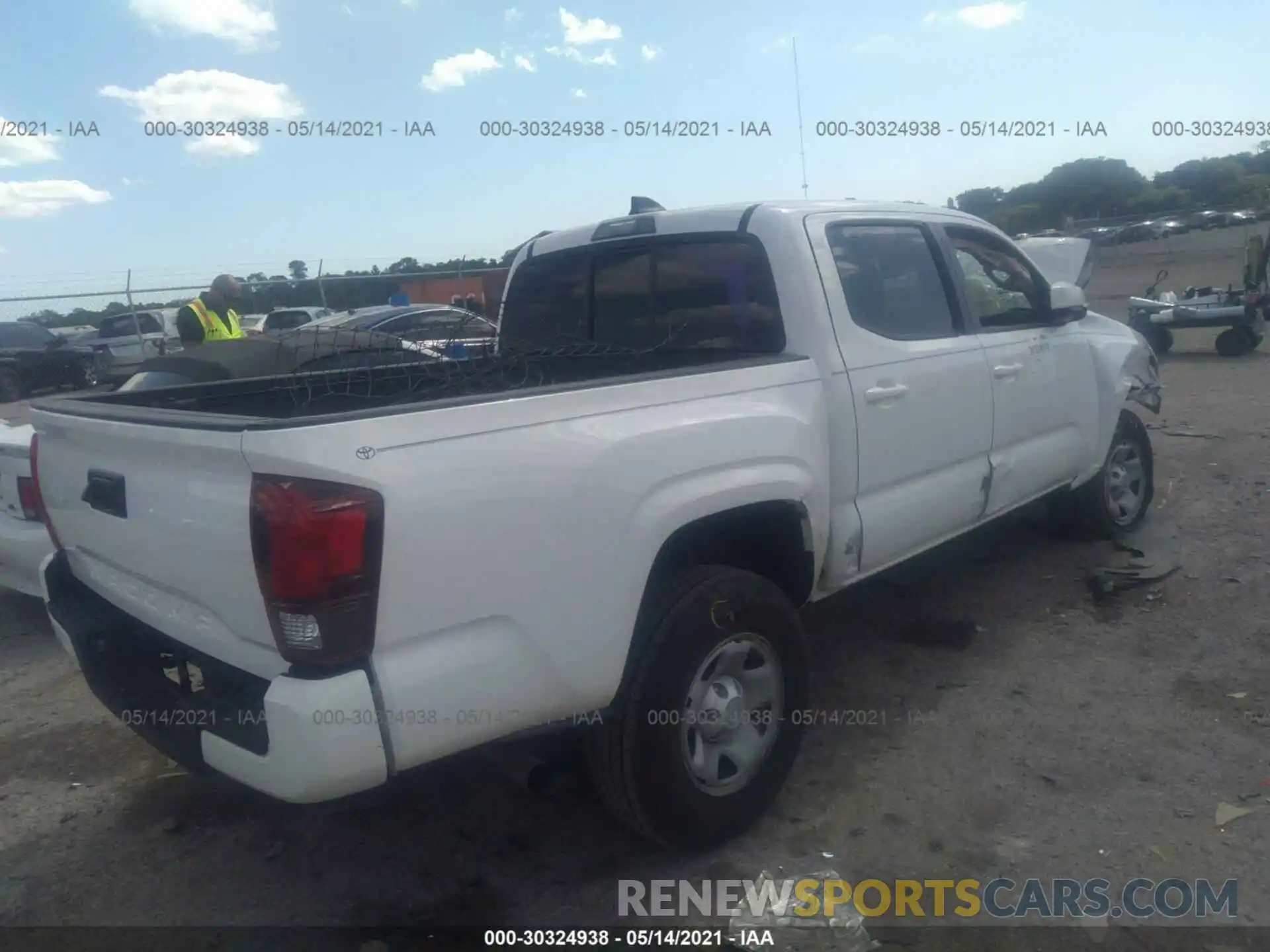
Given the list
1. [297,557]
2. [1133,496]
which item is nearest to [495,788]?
[297,557]

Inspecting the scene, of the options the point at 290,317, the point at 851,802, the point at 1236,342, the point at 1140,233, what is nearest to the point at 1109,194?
the point at 1140,233

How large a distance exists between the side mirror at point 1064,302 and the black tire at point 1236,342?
9.68 m

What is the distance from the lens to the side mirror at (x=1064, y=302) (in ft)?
15.5

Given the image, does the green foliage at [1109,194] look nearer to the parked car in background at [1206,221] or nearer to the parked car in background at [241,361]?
the parked car in background at [1206,221]

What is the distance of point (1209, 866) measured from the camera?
291 cm

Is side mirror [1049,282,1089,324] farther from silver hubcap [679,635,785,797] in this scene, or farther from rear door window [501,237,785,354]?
silver hubcap [679,635,785,797]

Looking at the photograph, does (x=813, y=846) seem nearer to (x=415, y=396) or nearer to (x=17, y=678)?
(x=415, y=396)

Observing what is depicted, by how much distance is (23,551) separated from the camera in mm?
4891

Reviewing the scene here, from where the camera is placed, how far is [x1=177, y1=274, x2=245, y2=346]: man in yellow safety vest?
25.3 ft

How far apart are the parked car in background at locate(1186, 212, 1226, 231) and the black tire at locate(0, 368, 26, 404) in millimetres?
25637

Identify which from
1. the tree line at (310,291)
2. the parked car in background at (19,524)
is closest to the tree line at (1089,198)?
the tree line at (310,291)

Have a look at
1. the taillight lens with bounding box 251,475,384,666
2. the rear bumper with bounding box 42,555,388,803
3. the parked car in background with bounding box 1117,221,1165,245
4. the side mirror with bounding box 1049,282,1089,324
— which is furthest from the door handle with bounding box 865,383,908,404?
the parked car in background with bounding box 1117,221,1165,245

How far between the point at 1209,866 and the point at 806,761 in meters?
1.30

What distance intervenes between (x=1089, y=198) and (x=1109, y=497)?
31631 mm
